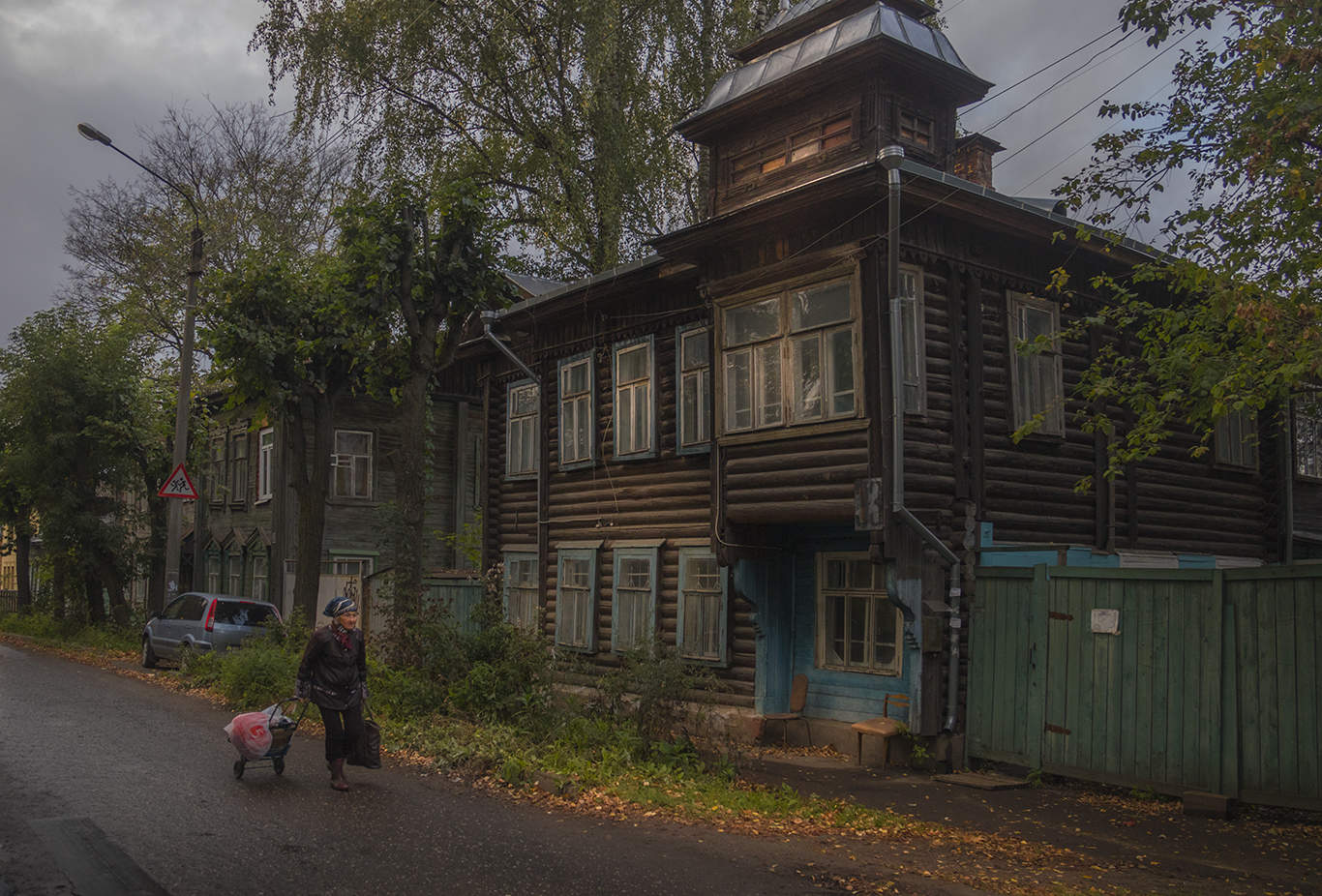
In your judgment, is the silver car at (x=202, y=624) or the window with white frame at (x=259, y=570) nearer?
the silver car at (x=202, y=624)

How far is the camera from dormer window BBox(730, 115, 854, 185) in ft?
48.9

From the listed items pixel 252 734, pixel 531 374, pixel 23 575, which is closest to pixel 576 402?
pixel 531 374

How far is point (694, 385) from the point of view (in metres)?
16.6

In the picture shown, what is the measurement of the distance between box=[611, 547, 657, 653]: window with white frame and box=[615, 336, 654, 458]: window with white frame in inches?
62.7

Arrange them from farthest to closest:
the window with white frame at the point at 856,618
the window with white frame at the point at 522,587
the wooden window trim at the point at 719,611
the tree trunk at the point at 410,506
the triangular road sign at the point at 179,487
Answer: the triangular road sign at the point at 179,487 < the window with white frame at the point at 522,587 < the wooden window trim at the point at 719,611 < the tree trunk at the point at 410,506 < the window with white frame at the point at 856,618

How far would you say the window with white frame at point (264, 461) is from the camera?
31.2 meters

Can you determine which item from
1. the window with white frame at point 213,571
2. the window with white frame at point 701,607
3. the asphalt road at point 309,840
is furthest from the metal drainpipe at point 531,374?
the window with white frame at point 213,571

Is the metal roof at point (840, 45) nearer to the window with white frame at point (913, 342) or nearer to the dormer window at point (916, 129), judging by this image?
the dormer window at point (916, 129)

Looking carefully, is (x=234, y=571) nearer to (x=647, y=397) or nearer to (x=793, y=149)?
(x=647, y=397)

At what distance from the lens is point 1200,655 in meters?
10.6

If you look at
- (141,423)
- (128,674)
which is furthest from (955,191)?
(141,423)

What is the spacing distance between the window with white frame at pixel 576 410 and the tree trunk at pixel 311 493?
587 cm

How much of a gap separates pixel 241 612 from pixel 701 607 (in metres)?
9.80

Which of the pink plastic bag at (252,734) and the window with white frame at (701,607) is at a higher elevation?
the window with white frame at (701,607)
